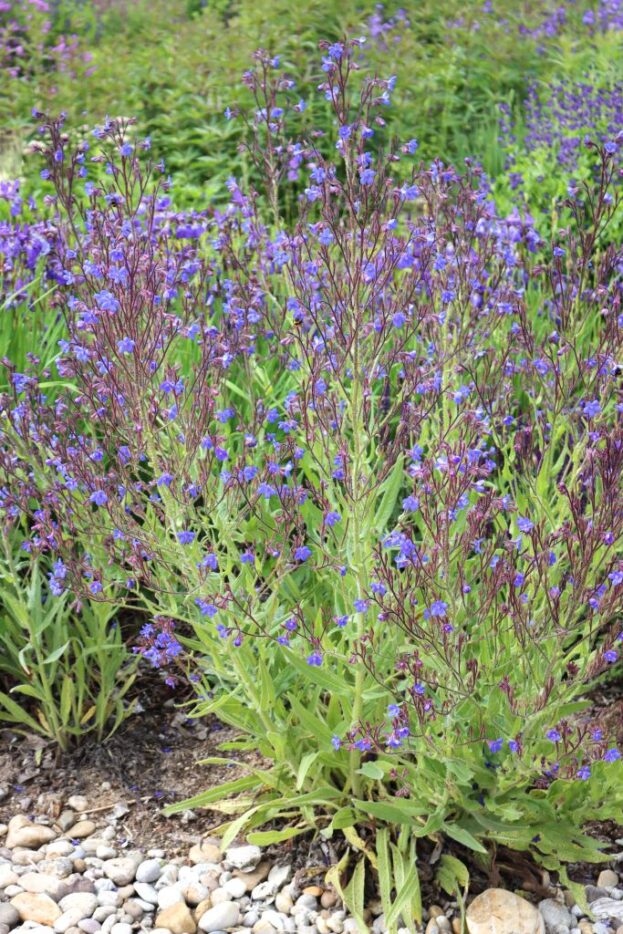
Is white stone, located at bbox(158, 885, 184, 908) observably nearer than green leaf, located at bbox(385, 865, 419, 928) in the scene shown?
No

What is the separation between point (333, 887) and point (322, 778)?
12.1 inches

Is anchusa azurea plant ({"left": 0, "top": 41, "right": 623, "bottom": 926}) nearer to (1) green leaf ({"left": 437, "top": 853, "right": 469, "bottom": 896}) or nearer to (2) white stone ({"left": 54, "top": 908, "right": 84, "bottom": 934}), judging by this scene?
(1) green leaf ({"left": 437, "top": 853, "right": 469, "bottom": 896})

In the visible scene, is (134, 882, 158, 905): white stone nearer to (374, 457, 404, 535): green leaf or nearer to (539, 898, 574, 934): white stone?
(539, 898, 574, 934): white stone

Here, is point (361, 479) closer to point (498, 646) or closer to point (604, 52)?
point (498, 646)

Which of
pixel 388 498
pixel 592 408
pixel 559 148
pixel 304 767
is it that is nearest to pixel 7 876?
pixel 304 767

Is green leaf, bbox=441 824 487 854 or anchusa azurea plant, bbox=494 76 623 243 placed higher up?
anchusa azurea plant, bbox=494 76 623 243

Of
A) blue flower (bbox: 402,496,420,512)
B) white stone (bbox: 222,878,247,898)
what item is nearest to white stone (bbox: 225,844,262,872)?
white stone (bbox: 222,878,247,898)

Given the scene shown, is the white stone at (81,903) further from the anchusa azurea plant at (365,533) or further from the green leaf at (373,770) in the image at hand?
the green leaf at (373,770)

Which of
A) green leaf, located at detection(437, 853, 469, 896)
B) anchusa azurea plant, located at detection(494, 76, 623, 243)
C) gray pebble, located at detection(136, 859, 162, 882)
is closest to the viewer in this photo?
green leaf, located at detection(437, 853, 469, 896)

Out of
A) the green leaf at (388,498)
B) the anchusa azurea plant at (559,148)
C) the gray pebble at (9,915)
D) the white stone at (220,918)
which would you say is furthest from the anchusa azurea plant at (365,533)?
the anchusa azurea plant at (559,148)

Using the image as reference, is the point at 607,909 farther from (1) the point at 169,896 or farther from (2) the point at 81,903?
(2) the point at 81,903

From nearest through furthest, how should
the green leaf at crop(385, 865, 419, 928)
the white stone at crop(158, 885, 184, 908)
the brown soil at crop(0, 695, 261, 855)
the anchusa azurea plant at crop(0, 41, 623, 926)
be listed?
the anchusa azurea plant at crop(0, 41, 623, 926)
the green leaf at crop(385, 865, 419, 928)
the white stone at crop(158, 885, 184, 908)
the brown soil at crop(0, 695, 261, 855)

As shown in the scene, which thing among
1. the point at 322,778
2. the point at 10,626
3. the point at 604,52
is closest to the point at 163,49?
the point at 604,52

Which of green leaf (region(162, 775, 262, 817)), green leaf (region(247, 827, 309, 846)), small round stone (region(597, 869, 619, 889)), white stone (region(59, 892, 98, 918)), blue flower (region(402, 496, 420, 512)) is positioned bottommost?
white stone (region(59, 892, 98, 918))
